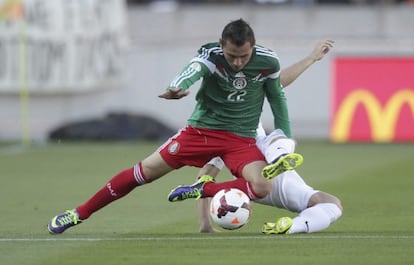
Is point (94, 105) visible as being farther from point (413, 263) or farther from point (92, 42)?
point (413, 263)

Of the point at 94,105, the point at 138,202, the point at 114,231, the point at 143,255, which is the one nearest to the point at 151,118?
the point at 94,105

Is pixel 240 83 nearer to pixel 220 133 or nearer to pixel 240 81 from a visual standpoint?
pixel 240 81

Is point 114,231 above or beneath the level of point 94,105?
above

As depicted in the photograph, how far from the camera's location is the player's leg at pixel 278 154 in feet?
32.1

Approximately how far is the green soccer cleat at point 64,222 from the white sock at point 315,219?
72.4 inches

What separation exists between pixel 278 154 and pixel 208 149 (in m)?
0.80

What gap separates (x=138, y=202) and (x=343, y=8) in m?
A: 17.8

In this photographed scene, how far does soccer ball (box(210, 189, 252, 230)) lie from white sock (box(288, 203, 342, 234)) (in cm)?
42

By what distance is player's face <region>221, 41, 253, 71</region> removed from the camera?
32.0ft

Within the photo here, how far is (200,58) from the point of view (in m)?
10.1

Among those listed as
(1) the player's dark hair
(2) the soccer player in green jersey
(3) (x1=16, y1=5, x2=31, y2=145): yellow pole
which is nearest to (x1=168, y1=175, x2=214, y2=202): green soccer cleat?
(2) the soccer player in green jersey

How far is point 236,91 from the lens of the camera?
10.3 m

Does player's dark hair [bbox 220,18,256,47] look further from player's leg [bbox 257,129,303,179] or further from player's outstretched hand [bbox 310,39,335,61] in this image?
player's outstretched hand [bbox 310,39,335,61]

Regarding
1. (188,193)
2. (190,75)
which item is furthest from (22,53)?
(190,75)
